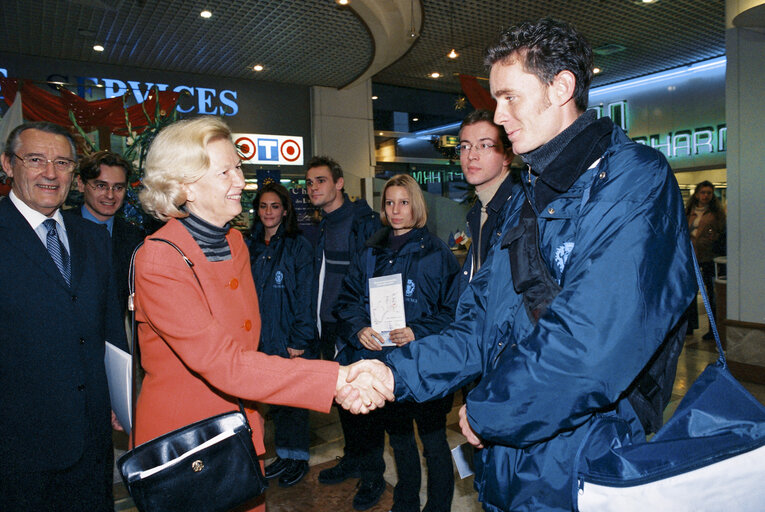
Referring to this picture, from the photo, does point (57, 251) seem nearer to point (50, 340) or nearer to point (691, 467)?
point (50, 340)

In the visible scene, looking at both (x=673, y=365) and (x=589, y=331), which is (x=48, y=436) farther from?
(x=673, y=365)

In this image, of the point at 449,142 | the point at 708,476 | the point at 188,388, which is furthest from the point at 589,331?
the point at 449,142

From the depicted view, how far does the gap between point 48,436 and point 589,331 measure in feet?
6.07

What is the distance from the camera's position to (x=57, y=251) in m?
1.98

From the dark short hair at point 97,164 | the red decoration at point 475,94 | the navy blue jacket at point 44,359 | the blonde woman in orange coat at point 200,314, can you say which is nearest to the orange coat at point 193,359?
the blonde woman in orange coat at point 200,314

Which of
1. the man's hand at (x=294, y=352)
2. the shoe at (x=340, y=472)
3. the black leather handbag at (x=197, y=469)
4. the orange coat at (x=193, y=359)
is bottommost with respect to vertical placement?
the shoe at (x=340, y=472)

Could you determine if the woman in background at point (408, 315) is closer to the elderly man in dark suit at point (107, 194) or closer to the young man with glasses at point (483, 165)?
the young man with glasses at point (483, 165)

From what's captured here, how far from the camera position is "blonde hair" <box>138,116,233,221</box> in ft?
5.46

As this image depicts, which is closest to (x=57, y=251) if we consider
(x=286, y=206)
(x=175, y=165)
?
(x=175, y=165)

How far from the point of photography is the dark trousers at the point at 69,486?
5.70 ft

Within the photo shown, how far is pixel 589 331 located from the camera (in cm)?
108

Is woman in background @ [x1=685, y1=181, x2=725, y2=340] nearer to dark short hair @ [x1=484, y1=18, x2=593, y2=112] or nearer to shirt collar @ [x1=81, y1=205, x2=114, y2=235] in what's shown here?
dark short hair @ [x1=484, y1=18, x2=593, y2=112]

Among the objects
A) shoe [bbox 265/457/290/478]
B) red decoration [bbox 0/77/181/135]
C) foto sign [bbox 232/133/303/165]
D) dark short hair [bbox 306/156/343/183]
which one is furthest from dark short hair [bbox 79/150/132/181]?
foto sign [bbox 232/133/303/165]

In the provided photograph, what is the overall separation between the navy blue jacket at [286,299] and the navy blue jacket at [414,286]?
467 mm
